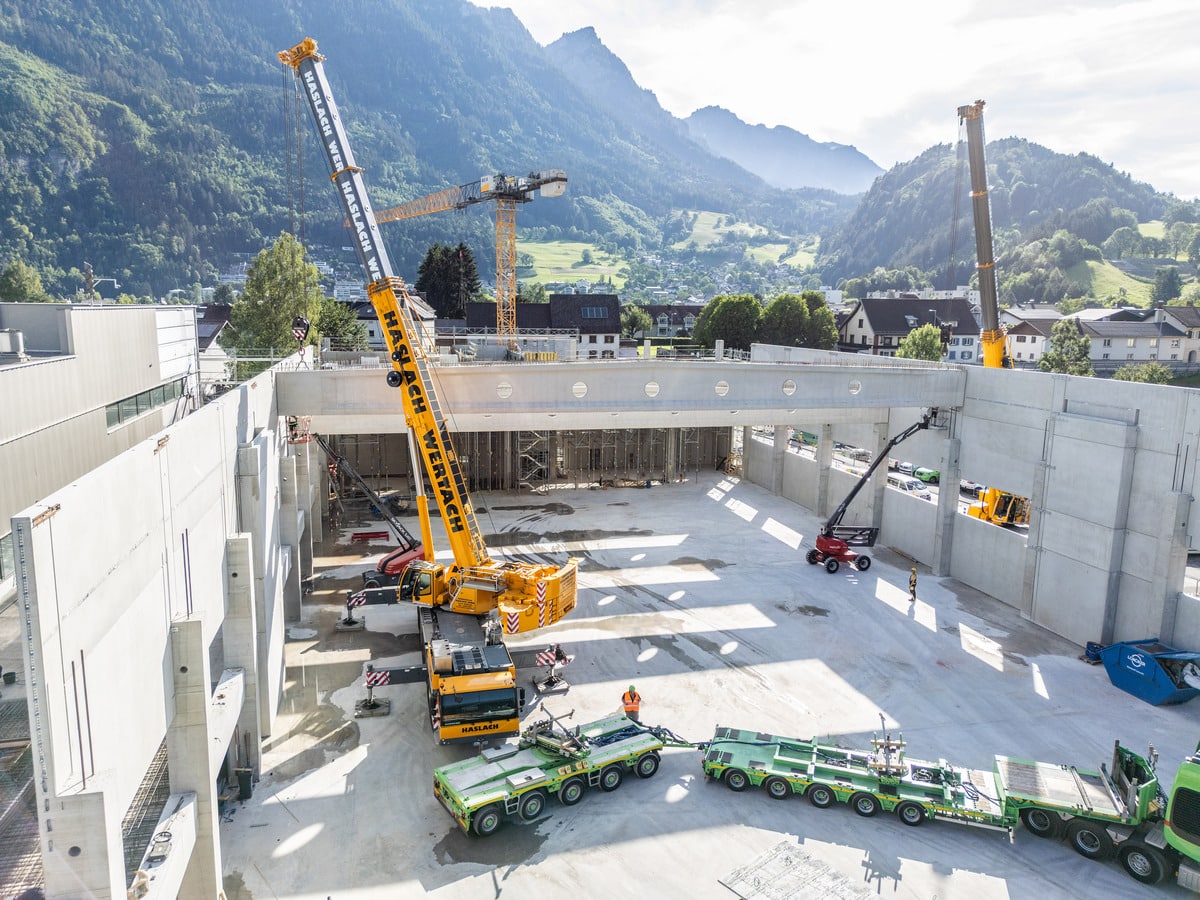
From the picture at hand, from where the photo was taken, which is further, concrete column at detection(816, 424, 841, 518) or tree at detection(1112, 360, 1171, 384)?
tree at detection(1112, 360, 1171, 384)

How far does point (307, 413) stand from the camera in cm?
2503

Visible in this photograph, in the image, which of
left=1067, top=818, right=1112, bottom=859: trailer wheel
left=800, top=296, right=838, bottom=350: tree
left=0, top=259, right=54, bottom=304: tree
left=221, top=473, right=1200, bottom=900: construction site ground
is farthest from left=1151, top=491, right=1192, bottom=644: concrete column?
left=0, top=259, right=54, bottom=304: tree

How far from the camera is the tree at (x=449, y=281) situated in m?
103

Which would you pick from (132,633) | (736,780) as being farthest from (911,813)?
(132,633)

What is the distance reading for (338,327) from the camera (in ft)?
196

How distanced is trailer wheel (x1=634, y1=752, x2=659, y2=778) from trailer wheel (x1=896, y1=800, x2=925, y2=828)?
190 inches

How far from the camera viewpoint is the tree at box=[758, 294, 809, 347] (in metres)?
77.2

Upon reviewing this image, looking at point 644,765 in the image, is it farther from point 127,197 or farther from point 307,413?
point 127,197

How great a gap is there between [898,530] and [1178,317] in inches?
2855

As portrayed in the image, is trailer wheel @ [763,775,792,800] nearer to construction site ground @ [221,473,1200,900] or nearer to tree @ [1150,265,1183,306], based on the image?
construction site ground @ [221,473,1200,900]

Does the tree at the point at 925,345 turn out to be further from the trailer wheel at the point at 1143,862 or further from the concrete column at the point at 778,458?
the trailer wheel at the point at 1143,862

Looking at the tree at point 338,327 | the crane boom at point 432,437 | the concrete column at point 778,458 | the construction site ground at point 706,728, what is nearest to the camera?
the construction site ground at point 706,728

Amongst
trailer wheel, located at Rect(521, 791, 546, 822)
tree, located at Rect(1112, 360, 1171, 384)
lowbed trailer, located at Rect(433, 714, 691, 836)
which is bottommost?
trailer wheel, located at Rect(521, 791, 546, 822)

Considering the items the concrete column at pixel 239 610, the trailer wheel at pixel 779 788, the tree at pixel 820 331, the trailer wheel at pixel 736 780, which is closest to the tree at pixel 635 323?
the tree at pixel 820 331
